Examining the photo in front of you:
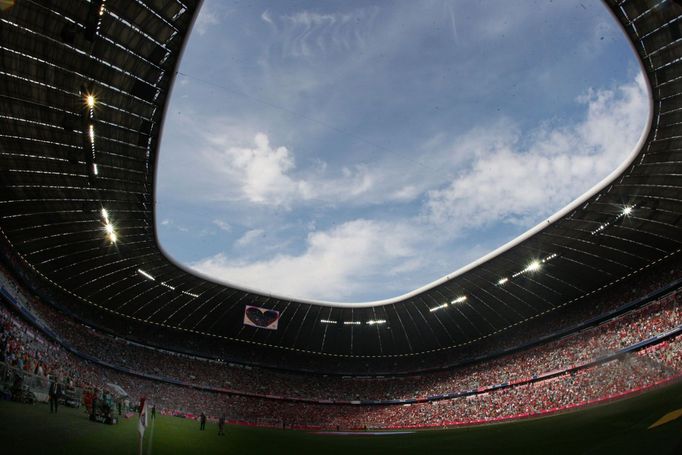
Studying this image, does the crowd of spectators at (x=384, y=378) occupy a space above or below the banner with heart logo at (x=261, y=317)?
below

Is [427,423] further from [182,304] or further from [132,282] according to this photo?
[132,282]

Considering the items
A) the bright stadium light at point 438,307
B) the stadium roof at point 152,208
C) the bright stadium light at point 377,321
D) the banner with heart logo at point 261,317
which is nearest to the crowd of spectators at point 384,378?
the stadium roof at point 152,208

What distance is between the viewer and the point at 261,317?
44.8 m

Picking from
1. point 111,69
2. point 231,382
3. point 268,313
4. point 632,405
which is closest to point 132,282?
point 268,313

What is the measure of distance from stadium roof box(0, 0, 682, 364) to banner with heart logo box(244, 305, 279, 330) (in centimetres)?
170

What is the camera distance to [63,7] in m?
16.7

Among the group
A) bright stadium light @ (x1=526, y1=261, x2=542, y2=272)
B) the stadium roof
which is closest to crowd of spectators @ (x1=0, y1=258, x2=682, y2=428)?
the stadium roof

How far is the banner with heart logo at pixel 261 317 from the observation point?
43.5 metres

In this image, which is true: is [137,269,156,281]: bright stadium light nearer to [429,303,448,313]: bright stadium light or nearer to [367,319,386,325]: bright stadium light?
[367,319,386,325]: bright stadium light

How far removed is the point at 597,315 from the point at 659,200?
1672 centimetres

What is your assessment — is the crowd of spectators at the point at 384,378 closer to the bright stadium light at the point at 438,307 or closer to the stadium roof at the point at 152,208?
the stadium roof at the point at 152,208

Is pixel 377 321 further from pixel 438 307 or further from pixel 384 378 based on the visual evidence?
pixel 384 378

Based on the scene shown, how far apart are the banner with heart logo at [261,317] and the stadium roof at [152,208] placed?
5.59 feet

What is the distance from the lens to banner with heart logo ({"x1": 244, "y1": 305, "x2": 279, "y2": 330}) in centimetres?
4350
